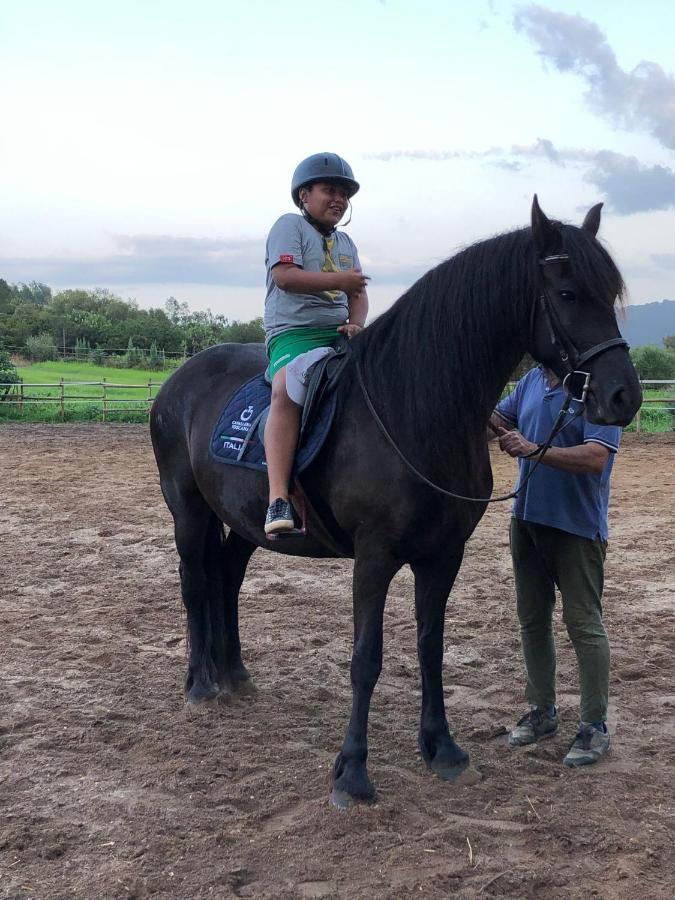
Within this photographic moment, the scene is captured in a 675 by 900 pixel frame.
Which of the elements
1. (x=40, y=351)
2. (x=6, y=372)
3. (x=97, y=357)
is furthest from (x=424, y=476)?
(x=40, y=351)

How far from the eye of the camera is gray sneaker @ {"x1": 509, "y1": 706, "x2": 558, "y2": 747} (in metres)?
3.77

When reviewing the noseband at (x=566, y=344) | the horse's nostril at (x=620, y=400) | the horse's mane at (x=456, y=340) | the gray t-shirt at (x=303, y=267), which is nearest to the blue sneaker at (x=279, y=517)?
the horse's mane at (x=456, y=340)

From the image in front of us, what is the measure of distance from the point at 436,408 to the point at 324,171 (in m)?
1.23

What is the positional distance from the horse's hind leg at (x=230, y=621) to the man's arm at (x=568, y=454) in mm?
1920

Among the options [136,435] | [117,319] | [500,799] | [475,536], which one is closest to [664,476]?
[475,536]

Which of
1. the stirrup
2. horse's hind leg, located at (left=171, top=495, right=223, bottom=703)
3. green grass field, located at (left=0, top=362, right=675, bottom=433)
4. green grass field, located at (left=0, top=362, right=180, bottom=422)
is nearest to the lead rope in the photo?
the stirrup

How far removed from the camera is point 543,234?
2982mm

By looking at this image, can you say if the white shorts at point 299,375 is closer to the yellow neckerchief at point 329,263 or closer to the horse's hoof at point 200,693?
the yellow neckerchief at point 329,263

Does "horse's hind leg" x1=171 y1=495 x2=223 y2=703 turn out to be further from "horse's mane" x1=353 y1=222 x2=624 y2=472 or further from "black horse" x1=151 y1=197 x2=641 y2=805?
"horse's mane" x1=353 y1=222 x2=624 y2=472

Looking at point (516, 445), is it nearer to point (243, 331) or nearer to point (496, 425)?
point (496, 425)

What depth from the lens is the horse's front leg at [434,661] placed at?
3.49 metres

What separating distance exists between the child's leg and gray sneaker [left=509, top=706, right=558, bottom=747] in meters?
1.62

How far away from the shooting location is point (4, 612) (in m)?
5.62

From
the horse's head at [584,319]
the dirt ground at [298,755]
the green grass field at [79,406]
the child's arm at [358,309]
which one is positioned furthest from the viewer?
the green grass field at [79,406]
